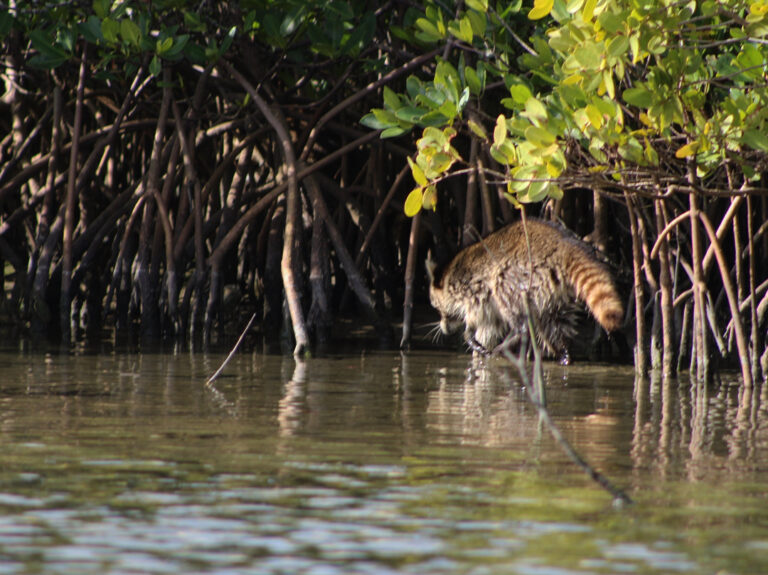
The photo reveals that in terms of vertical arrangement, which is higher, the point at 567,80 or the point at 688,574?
the point at 567,80

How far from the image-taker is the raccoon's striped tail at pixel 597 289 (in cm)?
636

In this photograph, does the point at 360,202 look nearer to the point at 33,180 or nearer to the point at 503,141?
the point at 33,180

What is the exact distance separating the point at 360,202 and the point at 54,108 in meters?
2.13

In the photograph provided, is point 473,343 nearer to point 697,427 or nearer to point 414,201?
point 414,201

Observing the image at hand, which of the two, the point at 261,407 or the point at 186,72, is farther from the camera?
the point at 186,72

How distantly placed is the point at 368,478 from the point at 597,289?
3.14 m

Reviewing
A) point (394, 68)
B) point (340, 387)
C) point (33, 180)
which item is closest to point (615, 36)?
point (340, 387)

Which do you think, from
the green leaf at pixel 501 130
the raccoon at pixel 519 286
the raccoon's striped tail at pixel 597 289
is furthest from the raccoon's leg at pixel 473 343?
the green leaf at pixel 501 130

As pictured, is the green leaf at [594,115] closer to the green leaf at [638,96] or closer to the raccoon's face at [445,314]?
the green leaf at [638,96]

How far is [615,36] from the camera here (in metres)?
4.53

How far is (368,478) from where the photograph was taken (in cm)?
372

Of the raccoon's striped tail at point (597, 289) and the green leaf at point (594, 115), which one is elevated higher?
the green leaf at point (594, 115)

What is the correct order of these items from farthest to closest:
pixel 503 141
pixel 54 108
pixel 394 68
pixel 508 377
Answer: pixel 54 108 → pixel 394 68 → pixel 508 377 → pixel 503 141

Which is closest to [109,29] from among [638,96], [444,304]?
[444,304]
